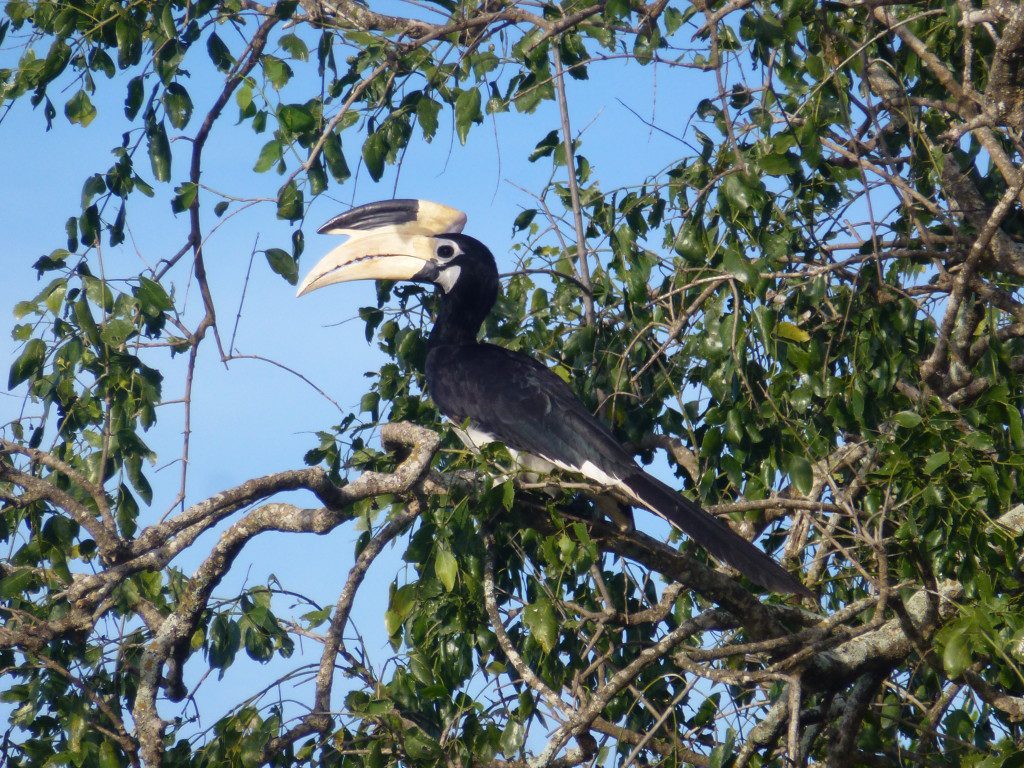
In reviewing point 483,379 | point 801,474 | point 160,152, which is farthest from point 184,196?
point 801,474

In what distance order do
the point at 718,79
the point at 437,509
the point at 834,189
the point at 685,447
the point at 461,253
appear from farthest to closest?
the point at 461,253 < the point at 685,447 < the point at 834,189 < the point at 718,79 < the point at 437,509

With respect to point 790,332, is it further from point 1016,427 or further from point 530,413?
point 530,413

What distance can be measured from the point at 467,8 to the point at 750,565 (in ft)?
6.52

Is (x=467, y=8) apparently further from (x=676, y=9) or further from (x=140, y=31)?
(x=140, y=31)

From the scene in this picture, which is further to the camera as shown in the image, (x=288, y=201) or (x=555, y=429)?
(x=555, y=429)

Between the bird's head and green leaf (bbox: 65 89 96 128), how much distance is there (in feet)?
4.57

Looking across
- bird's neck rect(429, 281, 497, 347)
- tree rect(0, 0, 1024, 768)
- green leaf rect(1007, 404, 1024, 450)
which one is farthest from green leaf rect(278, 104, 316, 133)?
green leaf rect(1007, 404, 1024, 450)

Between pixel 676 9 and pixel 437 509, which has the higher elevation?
pixel 676 9

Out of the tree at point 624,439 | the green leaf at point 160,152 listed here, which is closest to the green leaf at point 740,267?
the tree at point 624,439

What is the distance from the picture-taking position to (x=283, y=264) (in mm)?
3281

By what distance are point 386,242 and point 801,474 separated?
2.56 meters

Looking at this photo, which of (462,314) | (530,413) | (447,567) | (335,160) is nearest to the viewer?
(447,567)

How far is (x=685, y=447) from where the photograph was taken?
167 inches

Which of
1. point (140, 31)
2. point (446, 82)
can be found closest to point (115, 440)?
point (140, 31)
